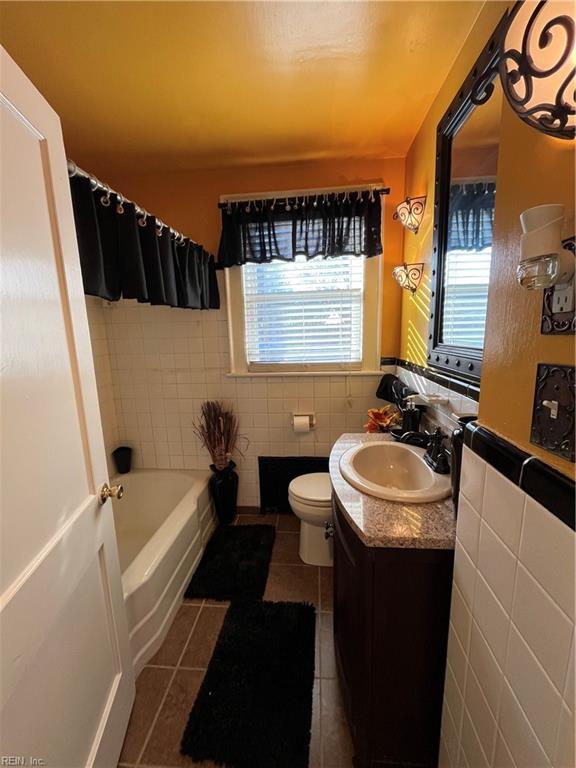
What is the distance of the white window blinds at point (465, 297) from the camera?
1067mm

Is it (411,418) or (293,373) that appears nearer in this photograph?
(411,418)

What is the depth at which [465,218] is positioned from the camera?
117cm

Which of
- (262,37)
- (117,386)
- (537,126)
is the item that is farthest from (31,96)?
(117,386)

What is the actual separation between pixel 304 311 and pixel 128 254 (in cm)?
115

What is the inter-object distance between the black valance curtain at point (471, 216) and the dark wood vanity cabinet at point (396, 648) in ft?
A: 3.41

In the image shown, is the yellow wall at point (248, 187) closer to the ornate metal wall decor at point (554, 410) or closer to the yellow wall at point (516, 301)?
the yellow wall at point (516, 301)

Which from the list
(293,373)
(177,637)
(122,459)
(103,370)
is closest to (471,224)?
(293,373)

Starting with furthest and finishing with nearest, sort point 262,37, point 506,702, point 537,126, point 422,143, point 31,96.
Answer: point 422,143 < point 262,37 < point 31,96 < point 506,702 < point 537,126

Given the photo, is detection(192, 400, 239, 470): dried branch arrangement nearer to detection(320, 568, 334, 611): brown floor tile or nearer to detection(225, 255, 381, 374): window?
detection(225, 255, 381, 374): window

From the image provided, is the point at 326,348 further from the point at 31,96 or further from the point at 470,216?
the point at 31,96

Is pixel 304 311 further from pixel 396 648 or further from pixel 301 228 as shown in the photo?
pixel 396 648

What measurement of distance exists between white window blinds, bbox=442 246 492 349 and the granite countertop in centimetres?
60

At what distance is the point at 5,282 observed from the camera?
2.13 ft

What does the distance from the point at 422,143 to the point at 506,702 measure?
2.17 meters
